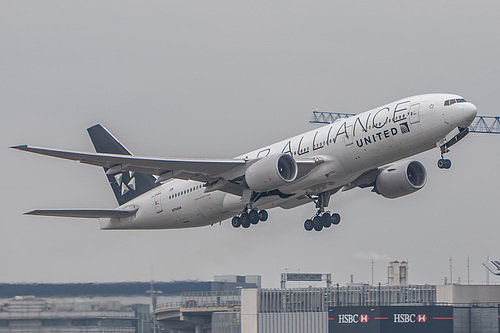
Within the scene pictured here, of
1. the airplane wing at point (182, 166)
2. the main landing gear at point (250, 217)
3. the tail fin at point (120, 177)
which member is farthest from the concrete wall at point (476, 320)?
the airplane wing at point (182, 166)

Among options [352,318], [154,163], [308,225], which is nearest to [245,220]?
[308,225]

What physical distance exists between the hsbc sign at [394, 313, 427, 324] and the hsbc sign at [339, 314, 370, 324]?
7.15 feet

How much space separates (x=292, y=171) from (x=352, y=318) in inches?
1062

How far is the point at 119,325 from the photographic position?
5381 centimetres

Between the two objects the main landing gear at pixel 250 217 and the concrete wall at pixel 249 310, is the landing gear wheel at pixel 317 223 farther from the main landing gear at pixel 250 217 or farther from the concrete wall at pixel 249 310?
the concrete wall at pixel 249 310

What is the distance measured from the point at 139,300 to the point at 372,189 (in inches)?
554

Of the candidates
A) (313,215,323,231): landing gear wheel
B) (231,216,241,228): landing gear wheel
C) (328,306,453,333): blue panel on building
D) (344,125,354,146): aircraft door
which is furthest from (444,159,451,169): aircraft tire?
(328,306,453,333): blue panel on building

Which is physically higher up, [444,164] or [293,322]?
[444,164]

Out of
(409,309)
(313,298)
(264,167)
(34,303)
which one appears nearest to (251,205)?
(264,167)

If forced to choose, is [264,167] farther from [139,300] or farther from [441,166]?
[139,300]

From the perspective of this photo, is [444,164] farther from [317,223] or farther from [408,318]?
[408,318]

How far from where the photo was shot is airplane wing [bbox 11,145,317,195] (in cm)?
4881

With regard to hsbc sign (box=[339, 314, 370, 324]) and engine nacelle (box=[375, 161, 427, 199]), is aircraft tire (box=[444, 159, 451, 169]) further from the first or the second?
hsbc sign (box=[339, 314, 370, 324])

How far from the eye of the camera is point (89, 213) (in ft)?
186
